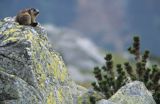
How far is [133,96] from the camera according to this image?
15805 mm

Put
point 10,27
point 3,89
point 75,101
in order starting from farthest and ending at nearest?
point 75,101
point 10,27
point 3,89

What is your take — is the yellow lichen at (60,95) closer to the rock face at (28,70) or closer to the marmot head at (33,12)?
the rock face at (28,70)

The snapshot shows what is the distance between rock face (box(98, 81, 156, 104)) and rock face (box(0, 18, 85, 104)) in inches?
66.5

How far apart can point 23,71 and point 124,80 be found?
7321 mm

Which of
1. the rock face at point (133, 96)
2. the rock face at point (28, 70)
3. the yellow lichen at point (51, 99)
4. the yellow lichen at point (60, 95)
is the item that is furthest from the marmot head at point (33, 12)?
the rock face at point (133, 96)

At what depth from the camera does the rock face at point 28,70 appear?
41.0ft

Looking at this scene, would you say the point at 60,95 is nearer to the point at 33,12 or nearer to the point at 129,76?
the point at 33,12

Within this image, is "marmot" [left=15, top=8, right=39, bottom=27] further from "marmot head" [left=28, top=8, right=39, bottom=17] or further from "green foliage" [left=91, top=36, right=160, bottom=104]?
"green foliage" [left=91, top=36, right=160, bottom=104]

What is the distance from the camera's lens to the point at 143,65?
64.0 feet

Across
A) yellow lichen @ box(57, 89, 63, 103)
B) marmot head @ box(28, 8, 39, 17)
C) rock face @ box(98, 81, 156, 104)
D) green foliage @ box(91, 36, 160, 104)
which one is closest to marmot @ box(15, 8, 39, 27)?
marmot head @ box(28, 8, 39, 17)

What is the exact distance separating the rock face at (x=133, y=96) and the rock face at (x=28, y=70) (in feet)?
5.55

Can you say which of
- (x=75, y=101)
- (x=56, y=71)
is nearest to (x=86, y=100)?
(x=75, y=101)

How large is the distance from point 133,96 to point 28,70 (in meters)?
4.12

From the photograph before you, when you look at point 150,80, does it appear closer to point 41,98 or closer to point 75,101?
point 75,101
